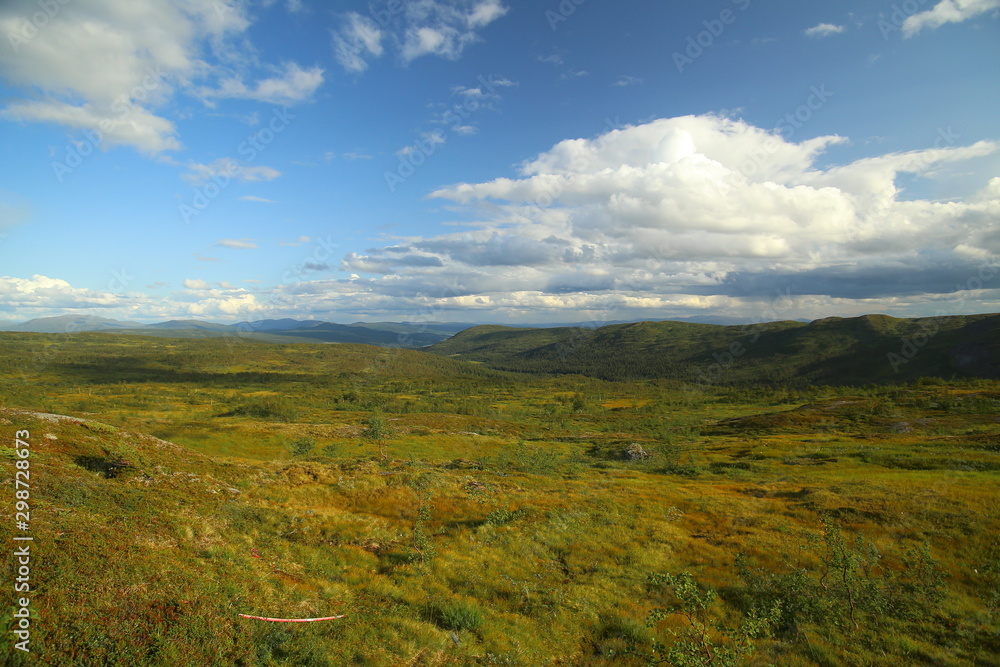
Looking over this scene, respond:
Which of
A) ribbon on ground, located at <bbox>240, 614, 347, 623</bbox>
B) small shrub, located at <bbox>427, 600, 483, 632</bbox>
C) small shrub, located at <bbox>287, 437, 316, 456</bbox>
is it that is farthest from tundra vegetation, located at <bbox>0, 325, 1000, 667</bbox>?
small shrub, located at <bbox>287, 437, 316, 456</bbox>

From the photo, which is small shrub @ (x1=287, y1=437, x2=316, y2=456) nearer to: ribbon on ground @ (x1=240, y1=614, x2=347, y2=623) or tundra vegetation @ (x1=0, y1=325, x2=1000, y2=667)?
tundra vegetation @ (x1=0, y1=325, x2=1000, y2=667)

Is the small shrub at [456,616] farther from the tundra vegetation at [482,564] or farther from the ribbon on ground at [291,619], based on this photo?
the ribbon on ground at [291,619]

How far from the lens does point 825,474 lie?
37469 mm

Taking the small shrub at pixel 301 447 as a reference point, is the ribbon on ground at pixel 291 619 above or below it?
above

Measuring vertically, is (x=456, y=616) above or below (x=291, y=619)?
below

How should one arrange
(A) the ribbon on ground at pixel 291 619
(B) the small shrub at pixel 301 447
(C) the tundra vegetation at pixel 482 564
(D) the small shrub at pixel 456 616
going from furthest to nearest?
(B) the small shrub at pixel 301 447
(D) the small shrub at pixel 456 616
(A) the ribbon on ground at pixel 291 619
(C) the tundra vegetation at pixel 482 564

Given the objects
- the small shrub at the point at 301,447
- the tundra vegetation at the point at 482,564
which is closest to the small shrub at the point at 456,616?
the tundra vegetation at the point at 482,564

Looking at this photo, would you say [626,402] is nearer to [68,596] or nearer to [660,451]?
[660,451]

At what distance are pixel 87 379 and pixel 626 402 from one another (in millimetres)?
221218

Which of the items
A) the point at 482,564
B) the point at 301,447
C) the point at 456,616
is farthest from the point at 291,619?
the point at 301,447

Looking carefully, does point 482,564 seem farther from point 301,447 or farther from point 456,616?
point 301,447

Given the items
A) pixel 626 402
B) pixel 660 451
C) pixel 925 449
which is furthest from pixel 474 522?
pixel 626 402

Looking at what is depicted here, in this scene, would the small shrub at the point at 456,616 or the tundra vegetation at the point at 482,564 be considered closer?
the tundra vegetation at the point at 482,564

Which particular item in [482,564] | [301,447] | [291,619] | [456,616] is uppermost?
[291,619]
